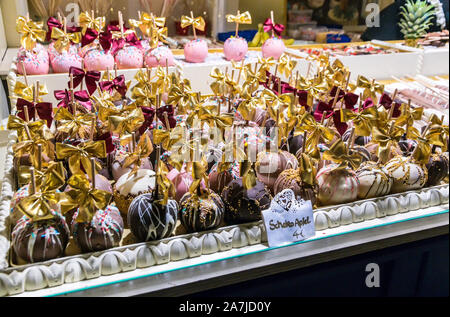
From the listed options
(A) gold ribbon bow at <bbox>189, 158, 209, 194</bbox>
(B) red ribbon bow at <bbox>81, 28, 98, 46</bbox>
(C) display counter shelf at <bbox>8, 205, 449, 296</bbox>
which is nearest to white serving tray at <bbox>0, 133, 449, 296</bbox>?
(C) display counter shelf at <bbox>8, 205, 449, 296</bbox>

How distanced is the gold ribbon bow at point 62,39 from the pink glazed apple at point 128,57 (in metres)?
0.19

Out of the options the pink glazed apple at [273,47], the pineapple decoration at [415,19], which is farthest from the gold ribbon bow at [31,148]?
the pineapple decoration at [415,19]

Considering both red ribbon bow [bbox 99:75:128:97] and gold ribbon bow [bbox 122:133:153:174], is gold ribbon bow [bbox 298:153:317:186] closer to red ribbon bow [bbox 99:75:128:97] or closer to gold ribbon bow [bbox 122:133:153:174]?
gold ribbon bow [bbox 122:133:153:174]

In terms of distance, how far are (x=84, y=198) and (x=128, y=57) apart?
111cm

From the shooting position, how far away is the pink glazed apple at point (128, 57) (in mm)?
1849

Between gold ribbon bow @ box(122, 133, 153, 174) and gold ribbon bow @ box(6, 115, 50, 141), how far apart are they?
20cm

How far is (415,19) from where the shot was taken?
2.51 meters

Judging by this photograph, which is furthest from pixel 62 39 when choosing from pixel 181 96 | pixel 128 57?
pixel 181 96

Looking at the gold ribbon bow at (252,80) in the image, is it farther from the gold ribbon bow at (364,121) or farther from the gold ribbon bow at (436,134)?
the gold ribbon bow at (436,134)

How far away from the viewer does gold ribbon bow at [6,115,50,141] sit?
100cm

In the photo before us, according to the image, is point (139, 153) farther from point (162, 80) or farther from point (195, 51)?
point (195, 51)

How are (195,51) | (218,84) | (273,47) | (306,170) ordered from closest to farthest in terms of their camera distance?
(306,170)
(218,84)
(195,51)
(273,47)

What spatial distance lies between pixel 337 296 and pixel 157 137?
2.24 ft

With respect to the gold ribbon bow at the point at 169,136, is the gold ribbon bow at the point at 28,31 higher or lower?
higher
